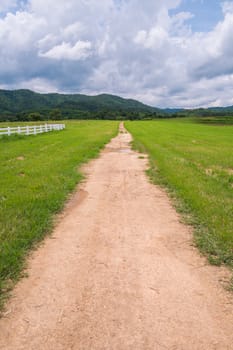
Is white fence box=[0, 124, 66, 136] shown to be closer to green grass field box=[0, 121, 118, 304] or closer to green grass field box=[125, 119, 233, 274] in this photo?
green grass field box=[0, 121, 118, 304]

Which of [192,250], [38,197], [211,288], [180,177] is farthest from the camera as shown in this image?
[180,177]

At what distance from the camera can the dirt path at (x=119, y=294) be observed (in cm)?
267

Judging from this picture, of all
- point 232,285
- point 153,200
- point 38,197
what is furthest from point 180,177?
Answer: point 232,285

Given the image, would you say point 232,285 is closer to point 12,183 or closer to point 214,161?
point 12,183

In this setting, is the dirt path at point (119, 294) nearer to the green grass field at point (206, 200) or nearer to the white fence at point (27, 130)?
the green grass field at point (206, 200)

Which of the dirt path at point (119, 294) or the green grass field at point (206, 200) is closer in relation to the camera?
the dirt path at point (119, 294)

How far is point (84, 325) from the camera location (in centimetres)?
282

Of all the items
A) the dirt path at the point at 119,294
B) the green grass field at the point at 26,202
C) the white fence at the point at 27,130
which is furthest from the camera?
the white fence at the point at 27,130

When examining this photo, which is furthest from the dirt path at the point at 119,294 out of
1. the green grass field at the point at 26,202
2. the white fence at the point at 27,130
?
the white fence at the point at 27,130

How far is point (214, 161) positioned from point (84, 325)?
42.5 ft

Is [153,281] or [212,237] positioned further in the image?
[212,237]

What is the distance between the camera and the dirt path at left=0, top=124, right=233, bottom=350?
2666 mm

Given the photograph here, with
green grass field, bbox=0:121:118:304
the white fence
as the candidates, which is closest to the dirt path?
green grass field, bbox=0:121:118:304

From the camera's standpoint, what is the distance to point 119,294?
10.9 feet
